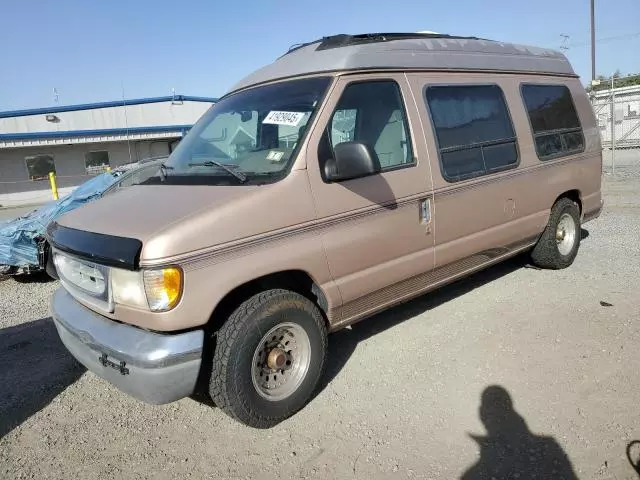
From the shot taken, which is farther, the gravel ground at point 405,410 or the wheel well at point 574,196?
the wheel well at point 574,196

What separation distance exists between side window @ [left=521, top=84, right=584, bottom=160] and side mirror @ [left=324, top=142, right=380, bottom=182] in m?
2.59

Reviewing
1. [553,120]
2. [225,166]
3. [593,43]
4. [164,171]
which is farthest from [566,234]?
[593,43]

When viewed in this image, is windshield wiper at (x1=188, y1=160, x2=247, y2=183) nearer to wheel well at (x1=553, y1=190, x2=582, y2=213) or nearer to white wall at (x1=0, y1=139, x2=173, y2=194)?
wheel well at (x1=553, y1=190, x2=582, y2=213)

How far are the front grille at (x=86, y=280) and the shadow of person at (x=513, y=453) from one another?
87.5 inches

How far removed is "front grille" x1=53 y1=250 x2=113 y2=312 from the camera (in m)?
2.81

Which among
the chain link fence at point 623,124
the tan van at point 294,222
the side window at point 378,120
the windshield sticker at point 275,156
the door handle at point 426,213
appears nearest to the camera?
the tan van at point 294,222

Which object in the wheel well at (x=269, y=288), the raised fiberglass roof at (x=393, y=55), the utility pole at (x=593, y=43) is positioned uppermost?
the utility pole at (x=593, y=43)

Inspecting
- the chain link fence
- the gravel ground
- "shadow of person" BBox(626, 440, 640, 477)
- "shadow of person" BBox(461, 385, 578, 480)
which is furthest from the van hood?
the chain link fence

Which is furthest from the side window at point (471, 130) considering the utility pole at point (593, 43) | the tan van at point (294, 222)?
the utility pole at point (593, 43)

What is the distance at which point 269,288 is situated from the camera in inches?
121

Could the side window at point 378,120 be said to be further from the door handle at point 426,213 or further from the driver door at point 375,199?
the door handle at point 426,213

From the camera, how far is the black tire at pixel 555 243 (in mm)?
5230

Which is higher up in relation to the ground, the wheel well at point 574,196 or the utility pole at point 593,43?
the utility pole at point 593,43

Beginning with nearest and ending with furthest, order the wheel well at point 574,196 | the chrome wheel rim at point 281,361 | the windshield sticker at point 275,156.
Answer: the chrome wheel rim at point 281,361 < the windshield sticker at point 275,156 < the wheel well at point 574,196
